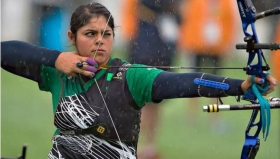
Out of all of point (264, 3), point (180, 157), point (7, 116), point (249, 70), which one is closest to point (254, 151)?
point (249, 70)

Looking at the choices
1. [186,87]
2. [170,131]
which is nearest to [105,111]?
[186,87]

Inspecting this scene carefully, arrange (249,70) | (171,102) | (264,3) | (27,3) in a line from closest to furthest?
1. (249,70)
2. (171,102)
3. (264,3)
4. (27,3)

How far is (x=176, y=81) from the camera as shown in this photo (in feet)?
13.6

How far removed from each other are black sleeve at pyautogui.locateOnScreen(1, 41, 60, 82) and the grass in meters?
2.46

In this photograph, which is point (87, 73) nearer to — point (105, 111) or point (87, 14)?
point (105, 111)

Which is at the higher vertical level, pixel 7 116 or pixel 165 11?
pixel 165 11

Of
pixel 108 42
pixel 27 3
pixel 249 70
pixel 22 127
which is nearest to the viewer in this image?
pixel 249 70

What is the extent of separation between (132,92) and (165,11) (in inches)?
165

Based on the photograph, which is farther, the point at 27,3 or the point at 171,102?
the point at 27,3

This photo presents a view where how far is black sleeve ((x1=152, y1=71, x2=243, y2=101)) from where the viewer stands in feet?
13.0

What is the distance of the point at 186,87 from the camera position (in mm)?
4109

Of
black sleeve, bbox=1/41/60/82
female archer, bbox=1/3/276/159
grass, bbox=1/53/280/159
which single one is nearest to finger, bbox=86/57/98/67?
female archer, bbox=1/3/276/159

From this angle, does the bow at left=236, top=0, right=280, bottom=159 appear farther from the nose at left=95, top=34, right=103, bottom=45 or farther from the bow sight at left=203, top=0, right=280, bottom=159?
the nose at left=95, top=34, right=103, bottom=45

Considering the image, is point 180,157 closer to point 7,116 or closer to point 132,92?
point 7,116
